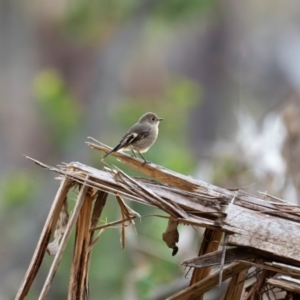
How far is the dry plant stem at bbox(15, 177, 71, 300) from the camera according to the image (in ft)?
5.08

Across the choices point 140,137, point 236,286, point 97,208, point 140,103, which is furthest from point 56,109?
point 236,286

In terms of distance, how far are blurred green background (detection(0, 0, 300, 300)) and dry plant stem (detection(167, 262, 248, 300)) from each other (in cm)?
239

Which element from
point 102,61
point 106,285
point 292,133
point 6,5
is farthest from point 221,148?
point 6,5

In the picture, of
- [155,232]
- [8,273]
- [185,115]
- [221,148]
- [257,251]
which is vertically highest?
[185,115]

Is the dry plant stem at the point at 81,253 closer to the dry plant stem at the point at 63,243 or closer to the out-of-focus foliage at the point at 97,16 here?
the dry plant stem at the point at 63,243

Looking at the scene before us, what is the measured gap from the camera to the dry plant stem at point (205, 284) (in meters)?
1.41

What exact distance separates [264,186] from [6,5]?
5.51m

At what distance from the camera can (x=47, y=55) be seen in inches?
404

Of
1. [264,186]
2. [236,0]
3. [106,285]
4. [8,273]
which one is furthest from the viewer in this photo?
[236,0]

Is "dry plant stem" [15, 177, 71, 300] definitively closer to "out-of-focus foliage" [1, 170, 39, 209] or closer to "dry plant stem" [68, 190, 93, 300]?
"dry plant stem" [68, 190, 93, 300]

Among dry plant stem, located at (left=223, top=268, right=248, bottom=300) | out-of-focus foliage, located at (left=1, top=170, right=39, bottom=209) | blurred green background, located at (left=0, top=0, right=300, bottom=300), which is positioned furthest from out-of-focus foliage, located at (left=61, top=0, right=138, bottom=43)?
dry plant stem, located at (left=223, top=268, right=248, bottom=300)

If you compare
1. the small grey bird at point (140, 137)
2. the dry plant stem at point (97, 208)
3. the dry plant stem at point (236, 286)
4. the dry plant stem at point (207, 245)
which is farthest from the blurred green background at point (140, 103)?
the dry plant stem at point (236, 286)

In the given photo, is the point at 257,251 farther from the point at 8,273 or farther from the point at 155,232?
the point at 8,273

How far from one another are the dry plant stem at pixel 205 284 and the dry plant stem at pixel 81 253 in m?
0.25
